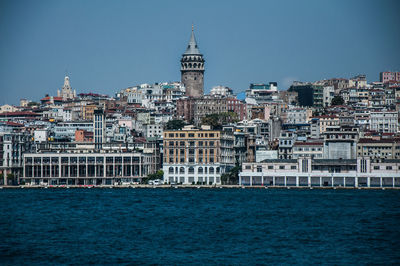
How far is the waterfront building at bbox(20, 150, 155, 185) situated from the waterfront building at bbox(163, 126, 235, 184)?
394cm

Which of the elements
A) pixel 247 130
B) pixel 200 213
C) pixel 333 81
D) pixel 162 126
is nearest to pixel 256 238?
pixel 200 213

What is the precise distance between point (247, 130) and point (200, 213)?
6093 cm

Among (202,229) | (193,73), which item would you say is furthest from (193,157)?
(193,73)

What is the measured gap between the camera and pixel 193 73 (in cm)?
17075

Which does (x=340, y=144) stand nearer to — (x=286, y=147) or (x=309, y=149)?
(x=309, y=149)

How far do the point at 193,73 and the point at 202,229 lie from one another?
4399 inches

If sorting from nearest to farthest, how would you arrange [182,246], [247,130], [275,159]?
[182,246] < [275,159] < [247,130]

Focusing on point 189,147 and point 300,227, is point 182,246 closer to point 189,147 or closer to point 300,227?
point 300,227

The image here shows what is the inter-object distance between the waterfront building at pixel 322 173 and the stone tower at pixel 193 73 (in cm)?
6173

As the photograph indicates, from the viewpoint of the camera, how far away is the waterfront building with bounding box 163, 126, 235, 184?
111688mm

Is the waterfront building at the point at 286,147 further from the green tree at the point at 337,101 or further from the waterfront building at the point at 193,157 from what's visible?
the green tree at the point at 337,101

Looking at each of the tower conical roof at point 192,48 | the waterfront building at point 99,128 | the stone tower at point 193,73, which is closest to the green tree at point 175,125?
the waterfront building at point 99,128

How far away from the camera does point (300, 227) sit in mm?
61188

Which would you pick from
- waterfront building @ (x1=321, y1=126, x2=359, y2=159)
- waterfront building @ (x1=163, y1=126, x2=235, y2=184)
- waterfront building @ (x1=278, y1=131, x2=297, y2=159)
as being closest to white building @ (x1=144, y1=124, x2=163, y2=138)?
waterfront building @ (x1=278, y1=131, x2=297, y2=159)
